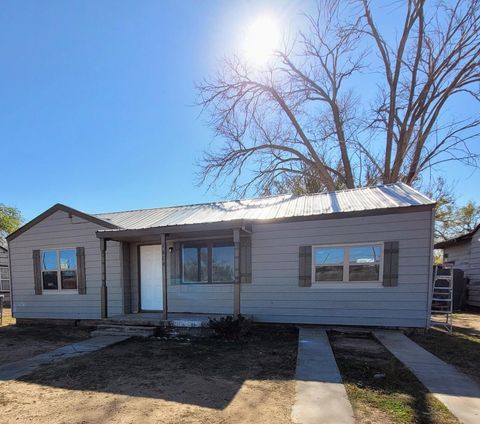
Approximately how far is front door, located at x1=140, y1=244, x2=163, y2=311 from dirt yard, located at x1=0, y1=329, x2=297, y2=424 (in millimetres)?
3305

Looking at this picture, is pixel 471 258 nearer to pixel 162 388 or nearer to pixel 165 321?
pixel 165 321

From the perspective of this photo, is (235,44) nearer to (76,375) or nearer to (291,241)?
(291,241)

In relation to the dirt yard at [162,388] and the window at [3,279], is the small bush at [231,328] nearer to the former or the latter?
the dirt yard at [162,388]

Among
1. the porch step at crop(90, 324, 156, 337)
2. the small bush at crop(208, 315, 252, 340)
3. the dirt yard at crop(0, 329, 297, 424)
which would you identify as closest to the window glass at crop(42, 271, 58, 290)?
the porch step at crop(90, 324, 156, 337)

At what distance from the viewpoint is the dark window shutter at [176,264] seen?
9312 millimetres

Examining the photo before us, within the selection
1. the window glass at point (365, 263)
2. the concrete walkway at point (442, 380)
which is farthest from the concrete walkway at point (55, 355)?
the concrete walkway at point (442, 380)

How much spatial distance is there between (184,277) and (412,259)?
569 cm

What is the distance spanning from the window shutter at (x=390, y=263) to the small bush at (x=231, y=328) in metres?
3.23

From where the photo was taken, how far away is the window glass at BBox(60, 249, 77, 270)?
9961mm

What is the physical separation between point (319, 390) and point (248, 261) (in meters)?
4.61

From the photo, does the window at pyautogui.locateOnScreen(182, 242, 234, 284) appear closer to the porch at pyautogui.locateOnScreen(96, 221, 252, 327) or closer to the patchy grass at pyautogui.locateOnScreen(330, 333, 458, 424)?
the porch at pyautogui.locateOnScreen(96, 221, 252, 327)

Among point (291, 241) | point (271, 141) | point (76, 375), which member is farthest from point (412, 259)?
point (271, 141)

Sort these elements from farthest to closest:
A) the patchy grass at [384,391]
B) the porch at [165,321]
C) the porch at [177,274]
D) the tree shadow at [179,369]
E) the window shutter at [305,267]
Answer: the porch at [177,274]
the window shutter at [305,267]
the porch at [165,321]
the tree shadow at [179,369]
the patchy grass at [384,391]

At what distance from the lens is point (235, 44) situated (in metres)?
13.8
